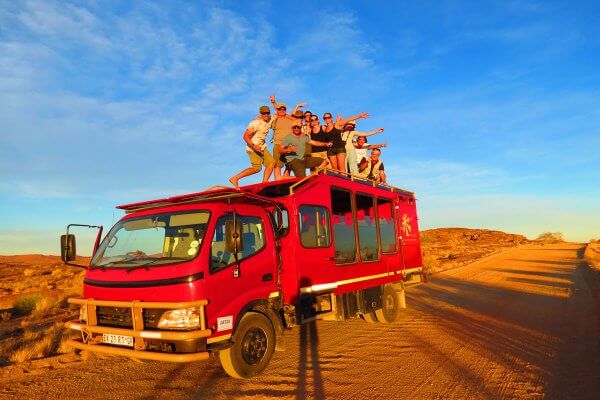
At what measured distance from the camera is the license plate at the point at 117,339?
16.6ft

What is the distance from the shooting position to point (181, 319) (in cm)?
495

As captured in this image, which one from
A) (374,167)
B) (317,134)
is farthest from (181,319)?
(374,167)

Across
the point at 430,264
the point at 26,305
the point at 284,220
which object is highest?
the point at 284,220

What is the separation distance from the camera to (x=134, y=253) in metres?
5.86

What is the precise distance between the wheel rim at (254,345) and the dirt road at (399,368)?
10.8 inches

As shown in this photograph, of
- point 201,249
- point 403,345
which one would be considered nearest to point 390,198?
point 403,345

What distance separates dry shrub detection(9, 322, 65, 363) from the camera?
7.14 metres

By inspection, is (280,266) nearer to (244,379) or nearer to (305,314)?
(305,314)

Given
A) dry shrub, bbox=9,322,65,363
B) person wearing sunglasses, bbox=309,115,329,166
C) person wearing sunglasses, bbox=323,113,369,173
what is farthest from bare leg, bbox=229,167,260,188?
dry shrub, bbox=9,322,65,363

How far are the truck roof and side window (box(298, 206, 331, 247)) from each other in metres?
0.45

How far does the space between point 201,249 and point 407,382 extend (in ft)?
10.4

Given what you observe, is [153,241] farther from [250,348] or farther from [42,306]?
[42,306]

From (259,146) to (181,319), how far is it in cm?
543

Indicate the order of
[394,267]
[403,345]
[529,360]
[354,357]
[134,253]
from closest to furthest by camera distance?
[134,253] → [529,360] → [354,357] → [403,345] → [394,267]
